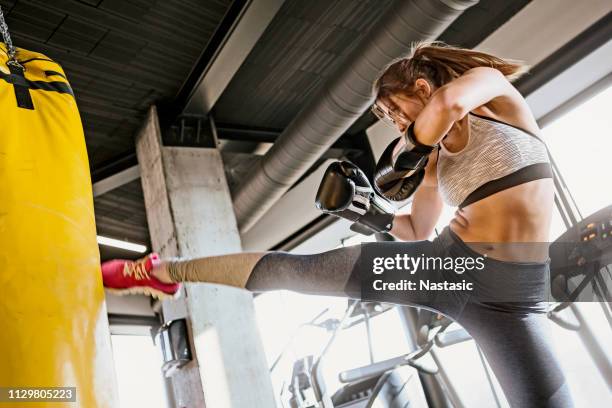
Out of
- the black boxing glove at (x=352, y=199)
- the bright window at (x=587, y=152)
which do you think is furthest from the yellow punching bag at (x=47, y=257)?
the bright window at (x=587, y=152)

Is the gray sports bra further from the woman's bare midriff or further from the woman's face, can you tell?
the woman's face

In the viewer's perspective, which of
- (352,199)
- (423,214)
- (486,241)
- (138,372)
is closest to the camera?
(486,241)

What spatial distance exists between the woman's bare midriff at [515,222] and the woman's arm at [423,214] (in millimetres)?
491

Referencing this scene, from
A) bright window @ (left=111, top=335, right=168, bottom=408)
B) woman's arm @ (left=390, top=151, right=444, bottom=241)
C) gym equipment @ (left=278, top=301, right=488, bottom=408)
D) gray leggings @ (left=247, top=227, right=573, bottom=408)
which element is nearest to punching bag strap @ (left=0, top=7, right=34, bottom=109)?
gray leggings @ (left=247, top=227, right=573, bottom=408)

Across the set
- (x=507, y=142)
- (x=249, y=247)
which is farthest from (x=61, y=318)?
(x=249, y=247)

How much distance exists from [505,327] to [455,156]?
0.51 meters

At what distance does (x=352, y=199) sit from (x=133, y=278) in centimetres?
81

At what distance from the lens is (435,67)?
5.28 feet

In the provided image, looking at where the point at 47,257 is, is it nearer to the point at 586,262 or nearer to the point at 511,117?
the point at 511,117

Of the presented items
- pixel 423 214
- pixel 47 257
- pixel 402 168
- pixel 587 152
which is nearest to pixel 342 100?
pixel 587 152

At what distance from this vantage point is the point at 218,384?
138 inches

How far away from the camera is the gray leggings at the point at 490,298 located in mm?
1308

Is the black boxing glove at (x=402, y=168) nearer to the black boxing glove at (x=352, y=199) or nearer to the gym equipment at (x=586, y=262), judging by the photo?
the black boxing glove at (x=352, y=199)

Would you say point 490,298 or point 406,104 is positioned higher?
point 406,104
